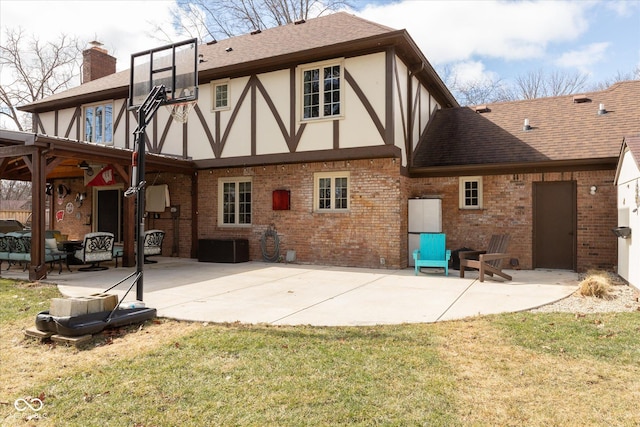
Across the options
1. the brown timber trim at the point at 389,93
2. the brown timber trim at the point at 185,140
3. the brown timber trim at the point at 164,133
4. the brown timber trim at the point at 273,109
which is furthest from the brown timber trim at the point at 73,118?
the brown timber trim at the point at 389,93

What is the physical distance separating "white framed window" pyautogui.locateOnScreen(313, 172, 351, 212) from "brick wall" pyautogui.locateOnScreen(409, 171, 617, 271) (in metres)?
1.83

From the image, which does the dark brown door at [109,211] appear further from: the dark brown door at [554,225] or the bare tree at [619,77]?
the bare tree at [619,77]

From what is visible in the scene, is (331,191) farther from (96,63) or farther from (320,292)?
(96,63)

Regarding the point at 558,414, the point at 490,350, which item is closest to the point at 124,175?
the point at 490,350

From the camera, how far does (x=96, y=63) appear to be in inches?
695

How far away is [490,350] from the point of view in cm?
405

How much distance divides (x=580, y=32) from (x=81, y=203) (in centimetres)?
2116

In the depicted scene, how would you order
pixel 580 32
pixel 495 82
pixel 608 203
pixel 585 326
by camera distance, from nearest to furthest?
pixel 585 326 < pixel 608 203 < pixel 580 32 < pixel 495 82

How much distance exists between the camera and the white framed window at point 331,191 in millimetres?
10773

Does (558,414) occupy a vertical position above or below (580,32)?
below

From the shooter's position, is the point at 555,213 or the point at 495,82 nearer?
the point at 555,213

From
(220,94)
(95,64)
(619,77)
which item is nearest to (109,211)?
(220,94)

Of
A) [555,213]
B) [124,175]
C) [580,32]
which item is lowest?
[555,213]

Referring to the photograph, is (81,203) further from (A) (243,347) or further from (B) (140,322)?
(A) (243,347)
